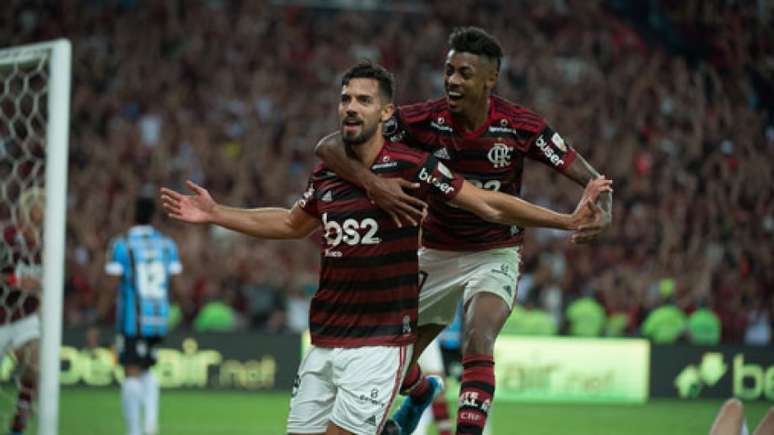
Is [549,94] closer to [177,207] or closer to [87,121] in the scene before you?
[87,121]

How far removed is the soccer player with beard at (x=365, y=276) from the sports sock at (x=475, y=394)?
542 mm

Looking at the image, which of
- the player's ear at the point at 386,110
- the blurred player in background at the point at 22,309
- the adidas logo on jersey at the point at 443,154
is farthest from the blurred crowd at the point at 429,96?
the player's ear at the point at 386,110

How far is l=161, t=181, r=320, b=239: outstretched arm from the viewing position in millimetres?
5988

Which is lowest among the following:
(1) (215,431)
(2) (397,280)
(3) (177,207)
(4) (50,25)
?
(1) (215,431)

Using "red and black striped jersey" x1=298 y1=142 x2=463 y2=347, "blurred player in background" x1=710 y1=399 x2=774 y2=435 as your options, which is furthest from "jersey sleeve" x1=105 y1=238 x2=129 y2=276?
"blurred player in background" x1=710 y1=399 x2=774 y2=435

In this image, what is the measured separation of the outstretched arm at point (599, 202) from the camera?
19.4 feet

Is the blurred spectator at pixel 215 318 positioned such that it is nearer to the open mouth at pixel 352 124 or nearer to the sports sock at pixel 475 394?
the sports sock at pixel 475 394

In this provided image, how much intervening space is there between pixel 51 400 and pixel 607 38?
17.3 m

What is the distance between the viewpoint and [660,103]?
20078 millimetres

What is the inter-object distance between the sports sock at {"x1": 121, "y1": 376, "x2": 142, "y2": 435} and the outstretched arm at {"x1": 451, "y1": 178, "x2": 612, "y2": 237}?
451 cm

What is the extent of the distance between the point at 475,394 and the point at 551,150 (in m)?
1.37

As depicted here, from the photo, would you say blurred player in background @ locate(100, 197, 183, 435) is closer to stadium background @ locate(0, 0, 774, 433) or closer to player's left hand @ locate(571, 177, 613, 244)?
stadium background @ locate(0, 0, 774, 433)

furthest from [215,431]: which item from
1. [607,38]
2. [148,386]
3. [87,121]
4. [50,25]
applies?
[607,38]

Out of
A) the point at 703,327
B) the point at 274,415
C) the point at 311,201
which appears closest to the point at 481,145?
the point at 311,201
